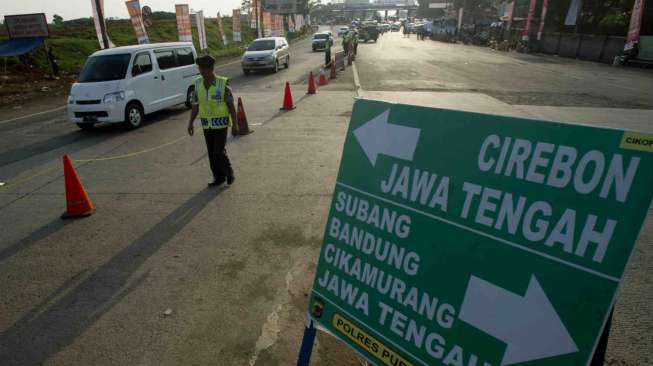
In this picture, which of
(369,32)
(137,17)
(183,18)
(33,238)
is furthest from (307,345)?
(369,32)

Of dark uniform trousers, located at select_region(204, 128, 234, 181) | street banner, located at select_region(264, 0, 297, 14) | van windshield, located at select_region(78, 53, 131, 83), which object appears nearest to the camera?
dark uniform trousers, located at select_region(204, 128, 234, 181)

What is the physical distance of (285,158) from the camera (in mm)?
7777

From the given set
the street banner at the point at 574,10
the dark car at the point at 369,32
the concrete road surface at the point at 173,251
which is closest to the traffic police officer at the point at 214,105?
the concrete road surface at the point at 173,251

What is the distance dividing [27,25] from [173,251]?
2326 centimetres

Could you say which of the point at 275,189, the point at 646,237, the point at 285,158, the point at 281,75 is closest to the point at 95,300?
the point at 275,189

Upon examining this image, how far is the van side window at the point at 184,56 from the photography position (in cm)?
1218

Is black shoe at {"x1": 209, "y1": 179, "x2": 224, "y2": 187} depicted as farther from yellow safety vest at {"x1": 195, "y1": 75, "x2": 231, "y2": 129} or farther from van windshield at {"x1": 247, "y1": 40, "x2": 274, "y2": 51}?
van windshield at {"x1": 247, "y1": 40, "x2": 274, "y2": 51}

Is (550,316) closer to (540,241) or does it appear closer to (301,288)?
(540,241)

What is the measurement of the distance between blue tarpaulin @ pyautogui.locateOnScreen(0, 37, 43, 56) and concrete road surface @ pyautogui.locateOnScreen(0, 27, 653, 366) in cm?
1325

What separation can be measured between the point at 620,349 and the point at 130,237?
5.20m

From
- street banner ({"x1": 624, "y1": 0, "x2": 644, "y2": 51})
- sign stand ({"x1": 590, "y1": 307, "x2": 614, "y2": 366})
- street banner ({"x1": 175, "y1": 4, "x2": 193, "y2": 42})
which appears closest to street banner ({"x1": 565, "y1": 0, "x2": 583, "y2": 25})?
street banner ({"x1": 624, "y1": 0, "x2": 644, "y2": 51})

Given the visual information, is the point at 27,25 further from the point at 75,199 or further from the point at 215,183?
the point at 215,183

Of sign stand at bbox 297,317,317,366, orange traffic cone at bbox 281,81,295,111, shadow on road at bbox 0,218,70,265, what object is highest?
Result: sign stand at bbox 297,317,317,366

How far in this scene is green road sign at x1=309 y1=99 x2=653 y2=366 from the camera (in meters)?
1.41
